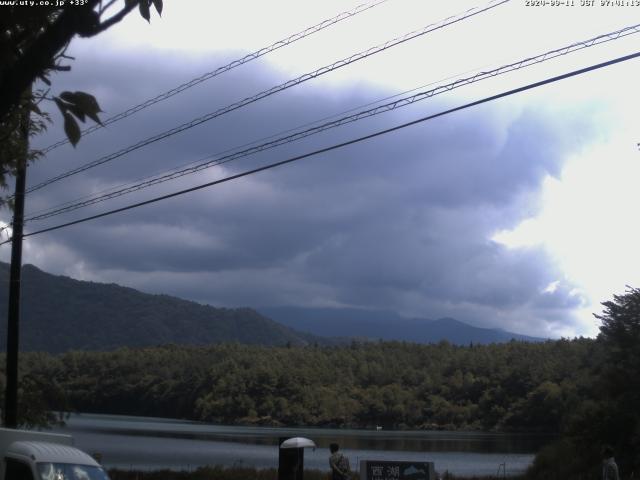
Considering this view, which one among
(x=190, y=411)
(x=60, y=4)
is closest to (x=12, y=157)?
(x=60, y=4)

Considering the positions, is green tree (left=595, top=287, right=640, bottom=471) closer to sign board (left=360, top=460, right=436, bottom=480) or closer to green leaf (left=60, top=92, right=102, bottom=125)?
sign board (left=360, top=460, right=436, bottom=480)

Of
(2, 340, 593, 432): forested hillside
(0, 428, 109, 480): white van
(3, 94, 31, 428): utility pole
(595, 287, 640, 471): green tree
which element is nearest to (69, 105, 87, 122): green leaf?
(0, 428, 109, 480): white van

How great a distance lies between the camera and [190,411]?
414 ft

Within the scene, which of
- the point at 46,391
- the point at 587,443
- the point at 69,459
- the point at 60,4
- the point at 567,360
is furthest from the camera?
the point at 567,360

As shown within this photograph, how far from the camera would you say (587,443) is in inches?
1316

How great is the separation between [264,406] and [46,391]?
A: 96651 millimetres

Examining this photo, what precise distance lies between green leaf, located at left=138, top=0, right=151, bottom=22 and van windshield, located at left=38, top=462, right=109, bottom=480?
29.9 ft

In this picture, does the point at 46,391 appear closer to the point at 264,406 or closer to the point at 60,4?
the point at 60,4

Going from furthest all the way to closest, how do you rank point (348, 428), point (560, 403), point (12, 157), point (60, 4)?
1. point (348, 428)
2. point (560, 403)
3. point (12, 157)
4. point (60, 4)

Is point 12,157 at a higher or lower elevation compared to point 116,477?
higher

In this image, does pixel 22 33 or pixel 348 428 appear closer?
pixel 22 33

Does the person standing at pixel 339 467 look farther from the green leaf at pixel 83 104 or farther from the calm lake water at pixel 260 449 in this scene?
the calm lake water at pixel 260 449

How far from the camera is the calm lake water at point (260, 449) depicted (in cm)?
4809

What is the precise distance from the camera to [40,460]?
13.3 metres
